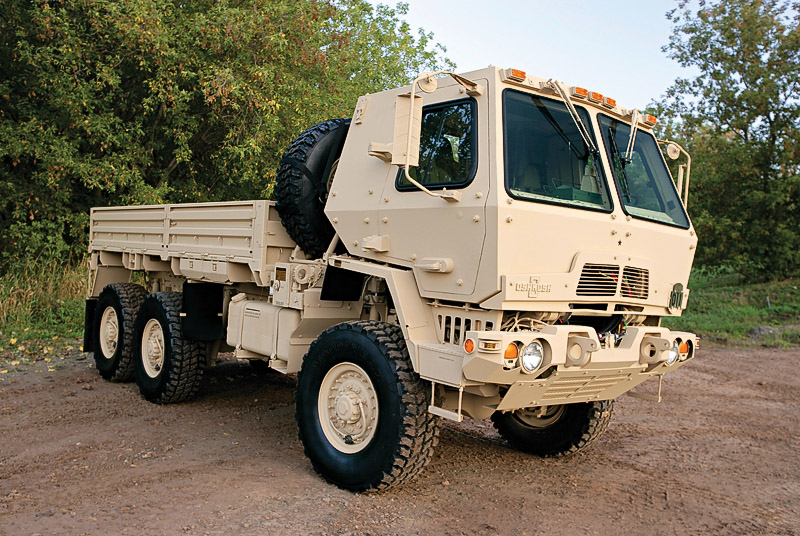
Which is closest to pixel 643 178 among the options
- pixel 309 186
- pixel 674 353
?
pixel 674 353

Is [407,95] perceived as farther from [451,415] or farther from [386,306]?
[451,415]

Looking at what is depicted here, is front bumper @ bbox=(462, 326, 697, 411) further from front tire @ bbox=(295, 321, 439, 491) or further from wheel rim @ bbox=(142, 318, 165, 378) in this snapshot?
wheel rim @ bbox=(142, 318, 165, 378)

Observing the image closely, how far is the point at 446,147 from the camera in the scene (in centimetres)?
504

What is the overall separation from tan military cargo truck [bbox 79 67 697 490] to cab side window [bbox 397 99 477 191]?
0.01 meters

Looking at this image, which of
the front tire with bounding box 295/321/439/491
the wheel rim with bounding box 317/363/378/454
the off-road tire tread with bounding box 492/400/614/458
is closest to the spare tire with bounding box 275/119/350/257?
the front tire with bounding box 295/321/439/491

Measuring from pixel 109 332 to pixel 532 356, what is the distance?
6331 millimetres

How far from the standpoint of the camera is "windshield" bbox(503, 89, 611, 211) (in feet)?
15.7

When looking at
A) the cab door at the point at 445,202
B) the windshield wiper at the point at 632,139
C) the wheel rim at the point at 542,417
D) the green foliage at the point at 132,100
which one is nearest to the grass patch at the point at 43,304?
the green foliage at the point at 132,100

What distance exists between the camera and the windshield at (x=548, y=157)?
189 inches

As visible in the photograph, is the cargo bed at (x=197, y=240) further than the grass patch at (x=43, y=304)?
No

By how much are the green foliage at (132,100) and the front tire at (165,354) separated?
599cm

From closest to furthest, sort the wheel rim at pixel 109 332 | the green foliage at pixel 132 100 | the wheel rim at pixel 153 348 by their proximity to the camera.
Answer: the wheel rim at pixel 153 348
the wheel rim at pixel 109 332
the green foliage at pixel 132 100

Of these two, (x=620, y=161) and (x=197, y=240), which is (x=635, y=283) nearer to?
(x=620, y=161)

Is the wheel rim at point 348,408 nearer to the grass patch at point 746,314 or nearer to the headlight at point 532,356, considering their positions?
the headlight at point 532,356
